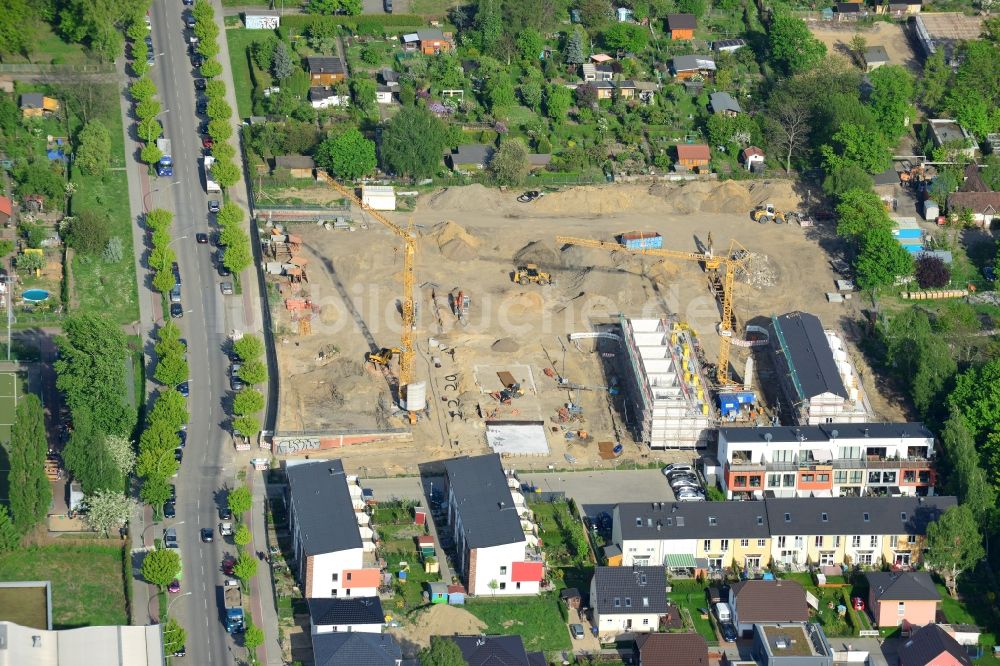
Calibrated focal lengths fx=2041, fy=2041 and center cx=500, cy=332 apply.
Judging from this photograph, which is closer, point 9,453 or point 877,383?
point 9,453

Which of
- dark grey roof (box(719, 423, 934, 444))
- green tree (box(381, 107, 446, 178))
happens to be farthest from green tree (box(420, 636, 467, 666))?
green tree (box(381, 107, 446, 178))

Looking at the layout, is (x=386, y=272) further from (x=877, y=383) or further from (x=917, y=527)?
(x=917, y=527)

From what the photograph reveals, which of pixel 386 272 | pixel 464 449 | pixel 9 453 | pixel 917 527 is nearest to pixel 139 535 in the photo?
→ pixel 9 453

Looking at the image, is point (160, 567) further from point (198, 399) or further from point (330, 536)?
point (198, 399)

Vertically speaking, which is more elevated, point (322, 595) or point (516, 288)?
point (516, 288)

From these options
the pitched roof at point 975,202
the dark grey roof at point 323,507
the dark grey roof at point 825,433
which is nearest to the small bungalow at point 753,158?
the pitched roof at point 975,202

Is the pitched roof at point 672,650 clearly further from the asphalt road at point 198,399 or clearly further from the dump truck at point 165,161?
the dump truck at point 165,161

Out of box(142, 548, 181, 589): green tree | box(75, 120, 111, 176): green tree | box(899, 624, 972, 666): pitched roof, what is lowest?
box(899, 624, 972, 666): pitched roof

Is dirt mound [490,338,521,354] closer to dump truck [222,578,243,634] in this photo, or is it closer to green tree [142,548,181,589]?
dump truck [222,578,243,634]
